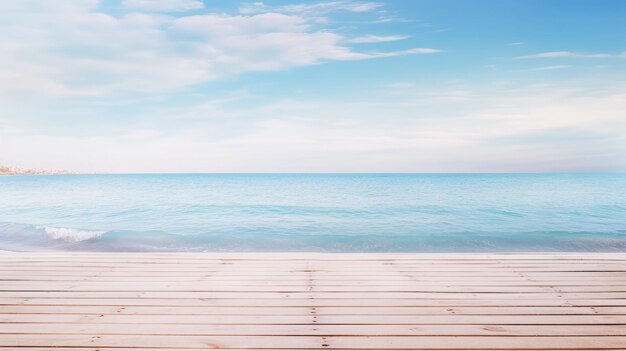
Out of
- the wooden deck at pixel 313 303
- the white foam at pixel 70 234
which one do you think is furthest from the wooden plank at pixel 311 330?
the white foam at pixel 70 234

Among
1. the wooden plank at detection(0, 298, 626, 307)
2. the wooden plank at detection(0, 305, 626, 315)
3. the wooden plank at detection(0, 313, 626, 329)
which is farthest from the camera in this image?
the wooden plank at detection(0, 298, 626, 307)

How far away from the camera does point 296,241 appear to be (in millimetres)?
13227

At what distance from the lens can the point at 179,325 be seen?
330cm

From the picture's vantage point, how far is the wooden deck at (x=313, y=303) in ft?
9.93

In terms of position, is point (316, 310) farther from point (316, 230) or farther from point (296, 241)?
point (316, 230)

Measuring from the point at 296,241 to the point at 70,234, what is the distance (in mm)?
9082

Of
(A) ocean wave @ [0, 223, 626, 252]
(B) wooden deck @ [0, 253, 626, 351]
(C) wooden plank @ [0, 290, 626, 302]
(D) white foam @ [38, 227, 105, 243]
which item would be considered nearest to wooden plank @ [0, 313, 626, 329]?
(B) wooden deck @ [0, 253, 626, 351]

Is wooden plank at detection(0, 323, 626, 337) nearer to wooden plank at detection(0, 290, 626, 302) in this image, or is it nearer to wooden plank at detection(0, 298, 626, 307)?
wooden plank at detection(0, 298, 626, 307)

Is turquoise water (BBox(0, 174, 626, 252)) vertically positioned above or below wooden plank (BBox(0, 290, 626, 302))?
below

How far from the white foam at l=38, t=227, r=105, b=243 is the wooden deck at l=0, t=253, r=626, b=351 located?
874 cm

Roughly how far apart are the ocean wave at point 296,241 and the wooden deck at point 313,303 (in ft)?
21.4

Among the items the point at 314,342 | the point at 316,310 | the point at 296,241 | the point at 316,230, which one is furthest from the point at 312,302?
the point at 316,230

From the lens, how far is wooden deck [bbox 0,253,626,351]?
9.93 feet

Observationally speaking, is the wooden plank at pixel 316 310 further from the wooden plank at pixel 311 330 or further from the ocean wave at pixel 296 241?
the ocean wave at pixel 296 241
